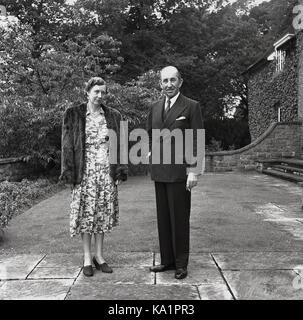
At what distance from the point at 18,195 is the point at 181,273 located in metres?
5.78

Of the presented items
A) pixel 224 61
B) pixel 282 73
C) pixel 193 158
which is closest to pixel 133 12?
pixel 224 61

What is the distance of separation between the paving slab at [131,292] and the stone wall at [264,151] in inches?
481

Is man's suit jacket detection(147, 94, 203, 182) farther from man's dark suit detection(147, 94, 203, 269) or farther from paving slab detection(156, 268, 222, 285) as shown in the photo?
paving slab detection(156, 268, 222, 285)

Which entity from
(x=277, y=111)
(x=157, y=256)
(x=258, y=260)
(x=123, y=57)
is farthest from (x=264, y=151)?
(x=157, y=256)

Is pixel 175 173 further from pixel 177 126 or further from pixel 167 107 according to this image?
pixel 167 107

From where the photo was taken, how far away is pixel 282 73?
58.6 feet

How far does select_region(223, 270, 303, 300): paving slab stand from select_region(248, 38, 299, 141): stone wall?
13584 mm

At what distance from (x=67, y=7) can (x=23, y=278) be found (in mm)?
20600

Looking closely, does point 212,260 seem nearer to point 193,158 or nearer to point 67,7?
point 193,158

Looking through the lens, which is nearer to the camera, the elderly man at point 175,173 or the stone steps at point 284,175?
the elderly man at point 175,173

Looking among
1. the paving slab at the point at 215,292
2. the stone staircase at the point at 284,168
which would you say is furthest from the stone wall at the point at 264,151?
the paving slab at the point at 215,292

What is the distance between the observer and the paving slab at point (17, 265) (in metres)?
3.77

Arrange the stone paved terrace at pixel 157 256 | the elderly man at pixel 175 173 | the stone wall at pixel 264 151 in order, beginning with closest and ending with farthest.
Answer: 1. the stone paved terrace at pixel 157 256
2. the elderly man at pixel 175 173
3. the stone wall at pixel 264 151

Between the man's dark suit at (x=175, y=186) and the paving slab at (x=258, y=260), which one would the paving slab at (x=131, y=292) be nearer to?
the man's dark suit at (x=175, y=186)
